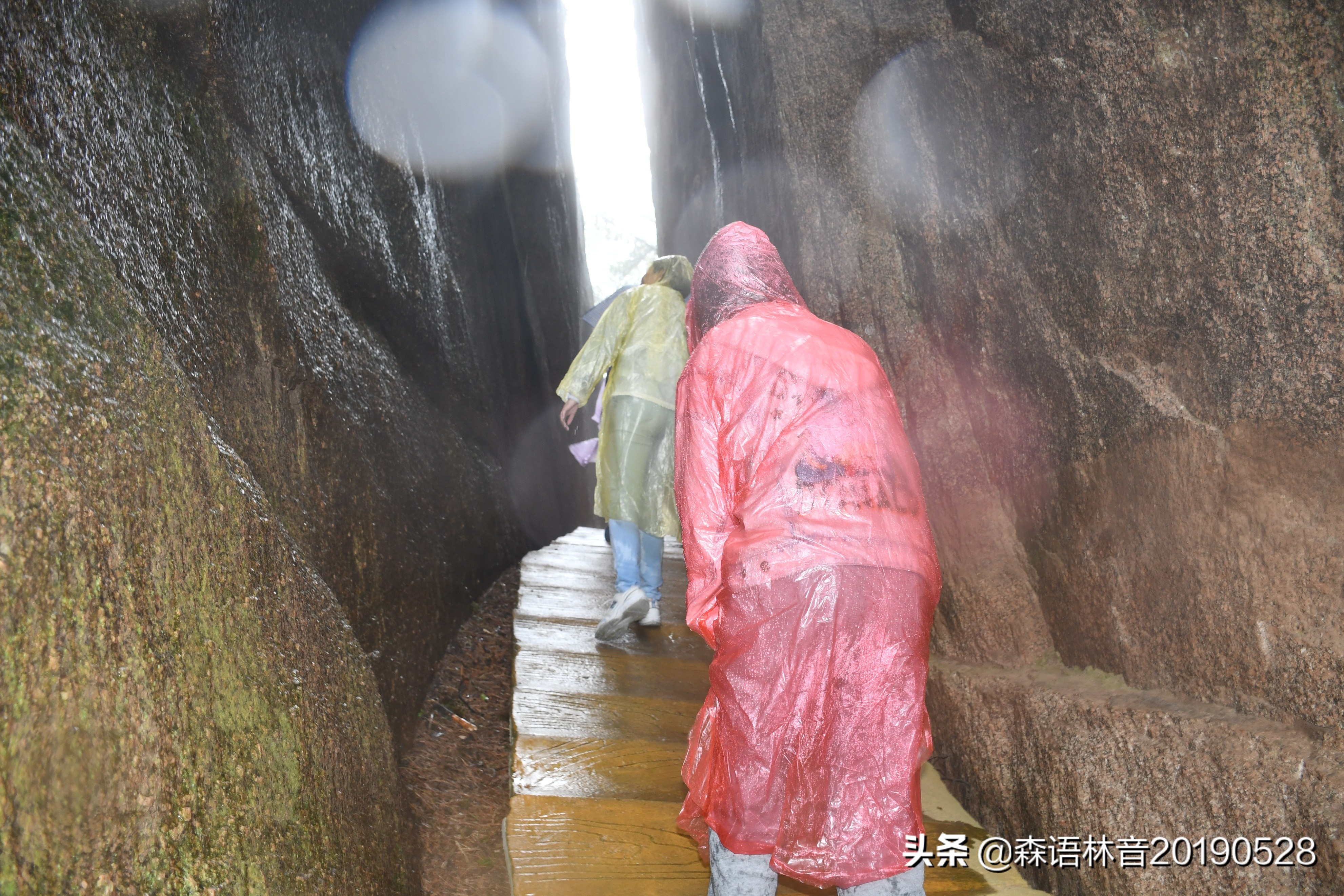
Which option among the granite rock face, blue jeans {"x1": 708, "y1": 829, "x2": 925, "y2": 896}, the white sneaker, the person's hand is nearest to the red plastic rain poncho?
blue jeans {"x1": 708, "y1": 829, "x2": 925, "y2": 896}

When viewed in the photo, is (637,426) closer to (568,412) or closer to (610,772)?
(568,412)

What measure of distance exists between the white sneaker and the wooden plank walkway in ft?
0.21

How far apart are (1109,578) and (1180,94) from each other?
1175 mm

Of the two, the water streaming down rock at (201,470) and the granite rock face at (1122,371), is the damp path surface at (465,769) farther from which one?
the granite rock face at (1122,371)

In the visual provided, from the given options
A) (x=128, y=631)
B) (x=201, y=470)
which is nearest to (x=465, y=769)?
(x=201, y=470)

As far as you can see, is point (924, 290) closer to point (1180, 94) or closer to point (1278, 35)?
point (1180, 94)

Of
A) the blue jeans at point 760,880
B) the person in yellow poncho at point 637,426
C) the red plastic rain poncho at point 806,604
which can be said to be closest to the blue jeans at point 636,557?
the person in yellow poncho at point 637,426

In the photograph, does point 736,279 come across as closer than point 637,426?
Yes

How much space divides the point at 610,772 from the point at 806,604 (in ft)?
4.07

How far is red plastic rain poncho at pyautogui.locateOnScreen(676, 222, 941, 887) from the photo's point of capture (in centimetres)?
167

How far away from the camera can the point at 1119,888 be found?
1896 millimetres

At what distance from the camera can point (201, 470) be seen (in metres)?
1.22

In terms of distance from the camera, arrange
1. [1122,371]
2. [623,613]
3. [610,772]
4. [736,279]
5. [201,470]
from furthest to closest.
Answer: [623,613]
[610,772]
[736,279]
[1122,371]
[201,470]

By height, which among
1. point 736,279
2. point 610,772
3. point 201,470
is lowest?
point 610,772
